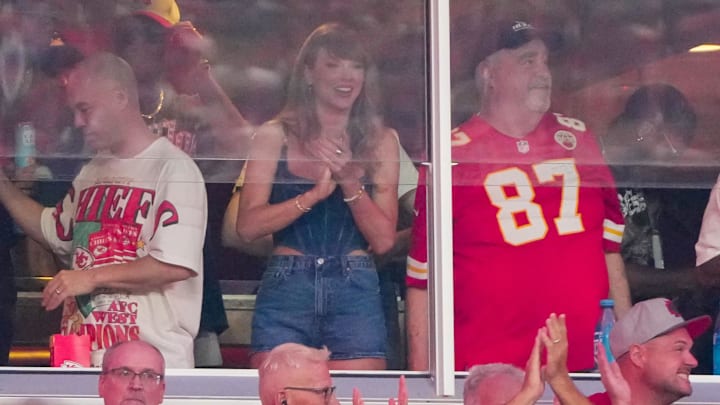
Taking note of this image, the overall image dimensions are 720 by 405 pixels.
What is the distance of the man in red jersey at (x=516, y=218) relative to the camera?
226 inches

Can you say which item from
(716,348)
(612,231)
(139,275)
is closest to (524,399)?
(612,231)

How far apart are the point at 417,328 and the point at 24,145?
151 cm

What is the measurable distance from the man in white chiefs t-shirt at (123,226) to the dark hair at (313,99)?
1.32ft

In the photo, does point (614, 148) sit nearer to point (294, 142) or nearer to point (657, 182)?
point (657, 182)

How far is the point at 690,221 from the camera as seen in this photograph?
5.90 metres

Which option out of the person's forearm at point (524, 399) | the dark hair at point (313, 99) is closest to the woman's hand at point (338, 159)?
the dark hair at point (313, 99)

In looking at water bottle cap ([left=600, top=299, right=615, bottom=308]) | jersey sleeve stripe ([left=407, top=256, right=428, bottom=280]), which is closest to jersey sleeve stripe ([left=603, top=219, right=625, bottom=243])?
water bottle cap ([left=600, top=299, right=615, bottom=308])

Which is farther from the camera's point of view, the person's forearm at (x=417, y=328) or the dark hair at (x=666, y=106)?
the dark hair at (x=666, y=106)

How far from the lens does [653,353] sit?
531 centimetres

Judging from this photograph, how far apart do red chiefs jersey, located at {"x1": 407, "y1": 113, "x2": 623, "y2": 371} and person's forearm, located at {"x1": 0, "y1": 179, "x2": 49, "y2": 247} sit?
1.31m

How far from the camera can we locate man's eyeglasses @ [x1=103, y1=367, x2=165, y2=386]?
5.23 meters

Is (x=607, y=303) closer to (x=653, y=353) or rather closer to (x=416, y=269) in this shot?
(x=653, y=353)

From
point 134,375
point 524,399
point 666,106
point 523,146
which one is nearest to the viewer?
point 524,399

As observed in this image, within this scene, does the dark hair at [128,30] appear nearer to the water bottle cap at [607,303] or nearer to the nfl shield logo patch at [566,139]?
the nfl shield logo patch at [566,139]
